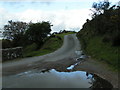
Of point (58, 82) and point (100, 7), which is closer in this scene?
point (58, 82)

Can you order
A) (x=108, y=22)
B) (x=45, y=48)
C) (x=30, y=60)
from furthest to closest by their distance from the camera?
(x=45, y=48) < (x=108, y=22) < (x=30, y=60)

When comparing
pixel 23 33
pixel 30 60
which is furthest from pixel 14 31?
pixel 30 60

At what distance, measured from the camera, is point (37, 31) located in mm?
27984

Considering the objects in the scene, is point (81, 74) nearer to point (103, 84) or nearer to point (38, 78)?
point (103, 84)

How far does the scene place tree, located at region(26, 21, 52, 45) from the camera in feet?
91.6

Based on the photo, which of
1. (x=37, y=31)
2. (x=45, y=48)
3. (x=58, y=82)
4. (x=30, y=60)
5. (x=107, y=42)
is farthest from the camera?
(x=37, y=31)

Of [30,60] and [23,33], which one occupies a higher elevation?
[23,33]

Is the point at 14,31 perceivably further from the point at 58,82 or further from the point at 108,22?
the point at 58,82

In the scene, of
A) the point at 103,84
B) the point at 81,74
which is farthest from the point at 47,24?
the point at 103,84

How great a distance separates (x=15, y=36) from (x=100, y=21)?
66.9 ft

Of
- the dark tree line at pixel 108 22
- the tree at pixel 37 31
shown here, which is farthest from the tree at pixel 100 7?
the tree at pixel 37 31

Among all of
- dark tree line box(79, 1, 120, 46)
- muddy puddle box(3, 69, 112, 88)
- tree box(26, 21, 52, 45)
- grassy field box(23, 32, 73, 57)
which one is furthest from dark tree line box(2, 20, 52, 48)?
muddy puddle box(3, 69, 112, 88)

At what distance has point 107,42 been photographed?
585 inches

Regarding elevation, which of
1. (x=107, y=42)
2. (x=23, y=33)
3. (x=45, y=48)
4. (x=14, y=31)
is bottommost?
(x=45, y=48)
